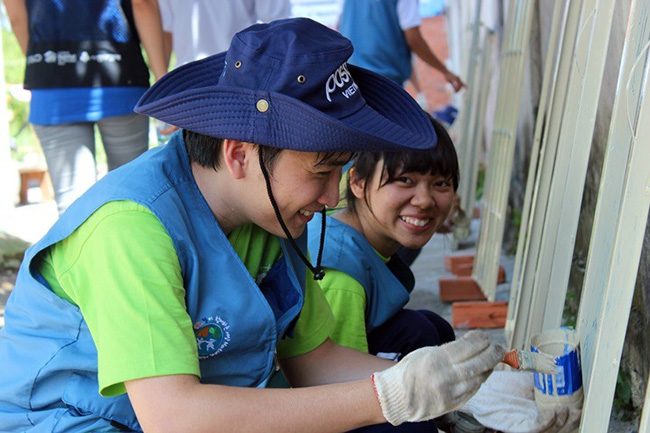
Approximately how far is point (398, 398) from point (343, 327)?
724 millimetres

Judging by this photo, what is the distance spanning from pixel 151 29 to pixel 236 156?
2210mm

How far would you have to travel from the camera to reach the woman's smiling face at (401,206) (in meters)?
2.46

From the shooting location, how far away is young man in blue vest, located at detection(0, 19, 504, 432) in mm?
1469

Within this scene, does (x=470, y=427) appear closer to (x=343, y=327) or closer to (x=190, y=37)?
(x=343, y=327)

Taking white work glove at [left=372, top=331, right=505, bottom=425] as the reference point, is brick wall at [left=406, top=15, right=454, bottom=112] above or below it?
below

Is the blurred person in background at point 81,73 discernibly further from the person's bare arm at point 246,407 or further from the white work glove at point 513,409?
the person's bare arm at point 246,407

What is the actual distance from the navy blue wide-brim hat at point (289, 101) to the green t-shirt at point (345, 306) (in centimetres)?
68

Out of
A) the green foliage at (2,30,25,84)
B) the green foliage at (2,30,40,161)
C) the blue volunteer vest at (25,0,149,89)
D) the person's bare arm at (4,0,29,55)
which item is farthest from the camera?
the green foliage at (2,30,25,84)

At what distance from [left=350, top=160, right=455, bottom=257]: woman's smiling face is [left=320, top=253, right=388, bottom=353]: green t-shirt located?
27cm

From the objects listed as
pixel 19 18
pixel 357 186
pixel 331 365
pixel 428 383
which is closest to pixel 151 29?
pixel 19 18

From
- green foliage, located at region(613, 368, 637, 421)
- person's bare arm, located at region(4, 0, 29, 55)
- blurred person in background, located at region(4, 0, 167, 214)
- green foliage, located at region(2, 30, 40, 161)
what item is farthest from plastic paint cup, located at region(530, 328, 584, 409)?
green foliage, located at region(2, 30, 40, 161)

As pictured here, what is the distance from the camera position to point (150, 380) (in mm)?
1439

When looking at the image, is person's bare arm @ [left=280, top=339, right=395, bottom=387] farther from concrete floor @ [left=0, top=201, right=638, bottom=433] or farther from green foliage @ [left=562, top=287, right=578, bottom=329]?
green foliage @ [left=562, top=287, right=578, bottom=329]

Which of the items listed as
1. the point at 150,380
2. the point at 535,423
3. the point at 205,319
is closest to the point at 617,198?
the point at 535,423
